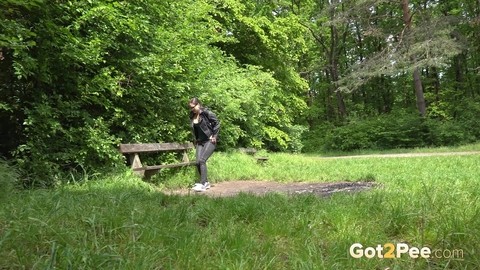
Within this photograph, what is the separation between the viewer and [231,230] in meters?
3.13

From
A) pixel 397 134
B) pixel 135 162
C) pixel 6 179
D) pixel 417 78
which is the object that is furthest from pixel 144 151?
pixel 417 78

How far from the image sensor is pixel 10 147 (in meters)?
6.05

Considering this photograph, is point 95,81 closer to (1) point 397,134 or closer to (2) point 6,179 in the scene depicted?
(2) point 6,179

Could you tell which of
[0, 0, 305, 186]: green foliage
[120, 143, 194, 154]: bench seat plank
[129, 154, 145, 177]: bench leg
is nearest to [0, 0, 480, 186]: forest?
[0, 0, 305, 186]: green foliage

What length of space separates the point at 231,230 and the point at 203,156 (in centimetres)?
429

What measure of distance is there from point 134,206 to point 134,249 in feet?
3.86

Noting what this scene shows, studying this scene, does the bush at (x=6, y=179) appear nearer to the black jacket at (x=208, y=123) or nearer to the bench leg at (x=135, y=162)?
the bench leg at (x=135, y=162)

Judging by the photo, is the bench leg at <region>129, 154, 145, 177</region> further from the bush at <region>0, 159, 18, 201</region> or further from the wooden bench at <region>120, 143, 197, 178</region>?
the bush at <region>0, 159, 18, 201</region>

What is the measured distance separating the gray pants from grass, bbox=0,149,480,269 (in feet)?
8.63

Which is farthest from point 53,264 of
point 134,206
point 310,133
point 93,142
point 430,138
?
point 310,133

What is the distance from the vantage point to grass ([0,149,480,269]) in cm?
249

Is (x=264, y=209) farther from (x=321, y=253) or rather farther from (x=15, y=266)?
(x=15, y=266)

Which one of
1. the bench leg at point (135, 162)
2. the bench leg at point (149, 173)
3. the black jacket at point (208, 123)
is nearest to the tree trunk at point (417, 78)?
the black jacket at point (208, 123)

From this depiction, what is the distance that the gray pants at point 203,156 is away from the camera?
7.20 m
